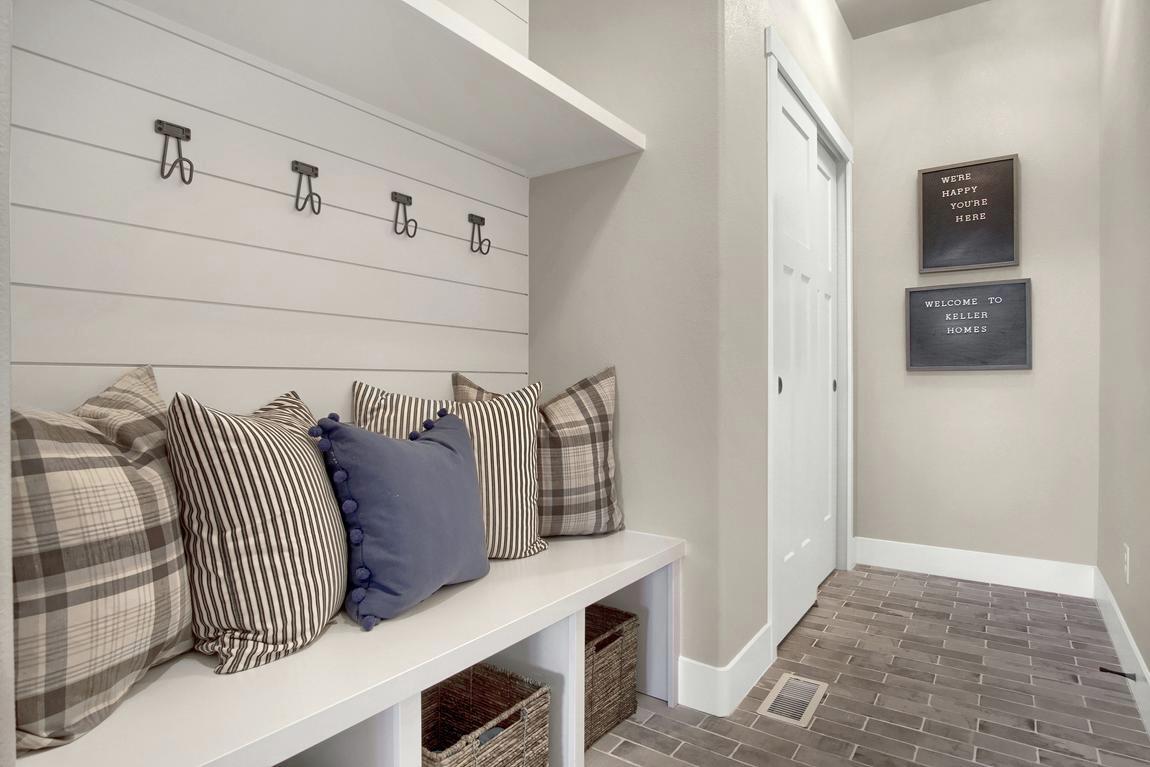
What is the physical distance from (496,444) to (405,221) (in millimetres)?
691

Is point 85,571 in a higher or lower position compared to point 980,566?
higher

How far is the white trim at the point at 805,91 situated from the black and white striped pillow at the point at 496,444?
1516 mm

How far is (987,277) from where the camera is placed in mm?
3104

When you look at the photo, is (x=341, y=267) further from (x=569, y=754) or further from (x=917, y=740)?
(x=917, y=740)

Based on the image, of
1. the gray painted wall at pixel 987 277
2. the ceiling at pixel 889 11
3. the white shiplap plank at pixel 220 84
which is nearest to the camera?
the white shiplap plank at pixel 220 84

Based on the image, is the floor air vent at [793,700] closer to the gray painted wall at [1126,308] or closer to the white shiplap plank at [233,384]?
the gray painted wall at [1126,308]

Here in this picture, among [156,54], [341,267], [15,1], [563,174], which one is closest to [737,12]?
[563,174]

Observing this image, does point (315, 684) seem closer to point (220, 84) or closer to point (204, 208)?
point (204, 208)

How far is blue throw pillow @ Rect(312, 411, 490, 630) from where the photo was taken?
1271 mm

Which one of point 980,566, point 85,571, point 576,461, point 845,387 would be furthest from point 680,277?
point 980,566

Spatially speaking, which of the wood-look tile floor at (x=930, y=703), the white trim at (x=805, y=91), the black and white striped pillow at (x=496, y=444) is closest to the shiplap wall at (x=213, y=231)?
the black and white striped pillow at (x=496, y=444)

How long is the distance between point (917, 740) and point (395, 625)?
1.44 m

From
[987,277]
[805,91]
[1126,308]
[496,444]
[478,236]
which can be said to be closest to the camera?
[496,444]

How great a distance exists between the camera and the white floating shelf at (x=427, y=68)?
51.1 inches
